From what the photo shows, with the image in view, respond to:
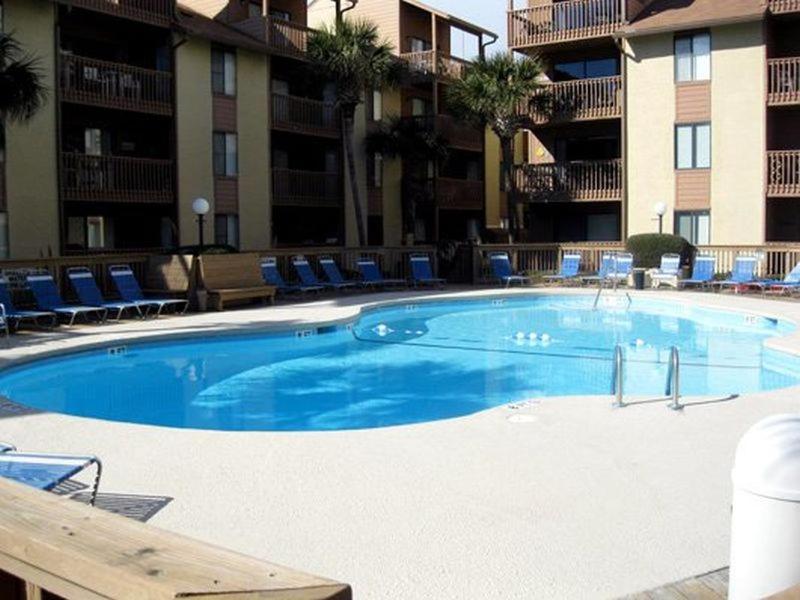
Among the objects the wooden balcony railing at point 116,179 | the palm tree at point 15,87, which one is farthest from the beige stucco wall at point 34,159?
the palm tree at point 15,87

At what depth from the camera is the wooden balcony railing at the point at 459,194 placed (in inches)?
1356

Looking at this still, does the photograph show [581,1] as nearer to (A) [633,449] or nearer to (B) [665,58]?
(B) [665,58]

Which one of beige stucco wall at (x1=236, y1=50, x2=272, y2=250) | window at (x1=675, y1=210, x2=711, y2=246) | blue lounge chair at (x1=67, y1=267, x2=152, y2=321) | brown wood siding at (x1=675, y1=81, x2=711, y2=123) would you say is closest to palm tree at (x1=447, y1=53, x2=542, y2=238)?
brown wood siding at (x1=675, y1=81, x2=711, y2=123)

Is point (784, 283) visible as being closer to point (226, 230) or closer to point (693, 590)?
point (226, 230)

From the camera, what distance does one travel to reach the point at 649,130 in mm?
29000

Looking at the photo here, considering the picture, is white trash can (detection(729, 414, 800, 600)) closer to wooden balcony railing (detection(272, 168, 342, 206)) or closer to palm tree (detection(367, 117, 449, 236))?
wooden balcony railing (detection(272, 168, 342, 206))

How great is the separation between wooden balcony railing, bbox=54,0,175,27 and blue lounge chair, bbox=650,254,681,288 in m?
14.8

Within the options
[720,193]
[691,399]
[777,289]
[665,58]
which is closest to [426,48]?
[665,58]

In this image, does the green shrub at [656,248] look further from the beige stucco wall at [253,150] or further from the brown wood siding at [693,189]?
the beige stucco wall at [253,150]

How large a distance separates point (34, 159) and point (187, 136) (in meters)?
4.99

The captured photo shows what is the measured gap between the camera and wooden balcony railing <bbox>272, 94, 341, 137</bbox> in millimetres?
29344

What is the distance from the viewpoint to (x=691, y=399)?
10.1 meters

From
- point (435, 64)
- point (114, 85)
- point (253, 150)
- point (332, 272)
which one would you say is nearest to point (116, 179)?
point (114, 85)

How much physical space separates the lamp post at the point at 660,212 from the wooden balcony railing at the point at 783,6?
6170 mm
